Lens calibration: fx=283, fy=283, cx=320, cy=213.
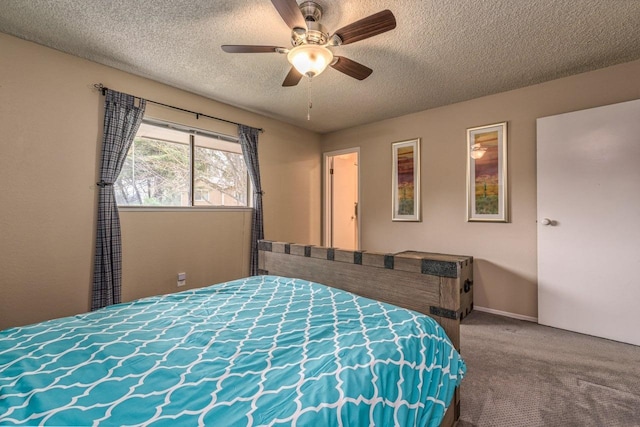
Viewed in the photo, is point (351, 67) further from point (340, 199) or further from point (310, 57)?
point (340, 199)

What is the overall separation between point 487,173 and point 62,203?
13.5 feet

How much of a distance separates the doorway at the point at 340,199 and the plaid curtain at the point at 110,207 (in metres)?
2.83

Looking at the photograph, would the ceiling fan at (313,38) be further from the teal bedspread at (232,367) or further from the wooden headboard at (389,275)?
the teal bedspread at (232,367)

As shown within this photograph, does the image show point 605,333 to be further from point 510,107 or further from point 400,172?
point 400,172

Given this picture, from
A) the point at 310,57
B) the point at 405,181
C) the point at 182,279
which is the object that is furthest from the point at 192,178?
the point at 405,181

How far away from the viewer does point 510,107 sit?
3047mm

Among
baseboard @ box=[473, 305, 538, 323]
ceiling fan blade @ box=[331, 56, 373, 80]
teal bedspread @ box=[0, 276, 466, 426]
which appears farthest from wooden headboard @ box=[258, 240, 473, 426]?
baseboard @ box=[473, 305, 538, 323]

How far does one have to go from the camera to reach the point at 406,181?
12.5 feet

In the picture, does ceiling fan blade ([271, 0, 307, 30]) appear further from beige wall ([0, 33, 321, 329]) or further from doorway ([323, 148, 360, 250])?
doorway ([323, 148, 360, 250])

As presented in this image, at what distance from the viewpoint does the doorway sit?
184 inches

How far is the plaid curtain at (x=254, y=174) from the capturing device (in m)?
3.55

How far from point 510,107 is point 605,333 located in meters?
2.31

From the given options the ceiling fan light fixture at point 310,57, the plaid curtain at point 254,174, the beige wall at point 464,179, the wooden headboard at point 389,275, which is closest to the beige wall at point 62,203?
the plaid curtain at point 254,174

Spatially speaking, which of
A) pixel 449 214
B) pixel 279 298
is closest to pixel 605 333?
pixel 449 214
